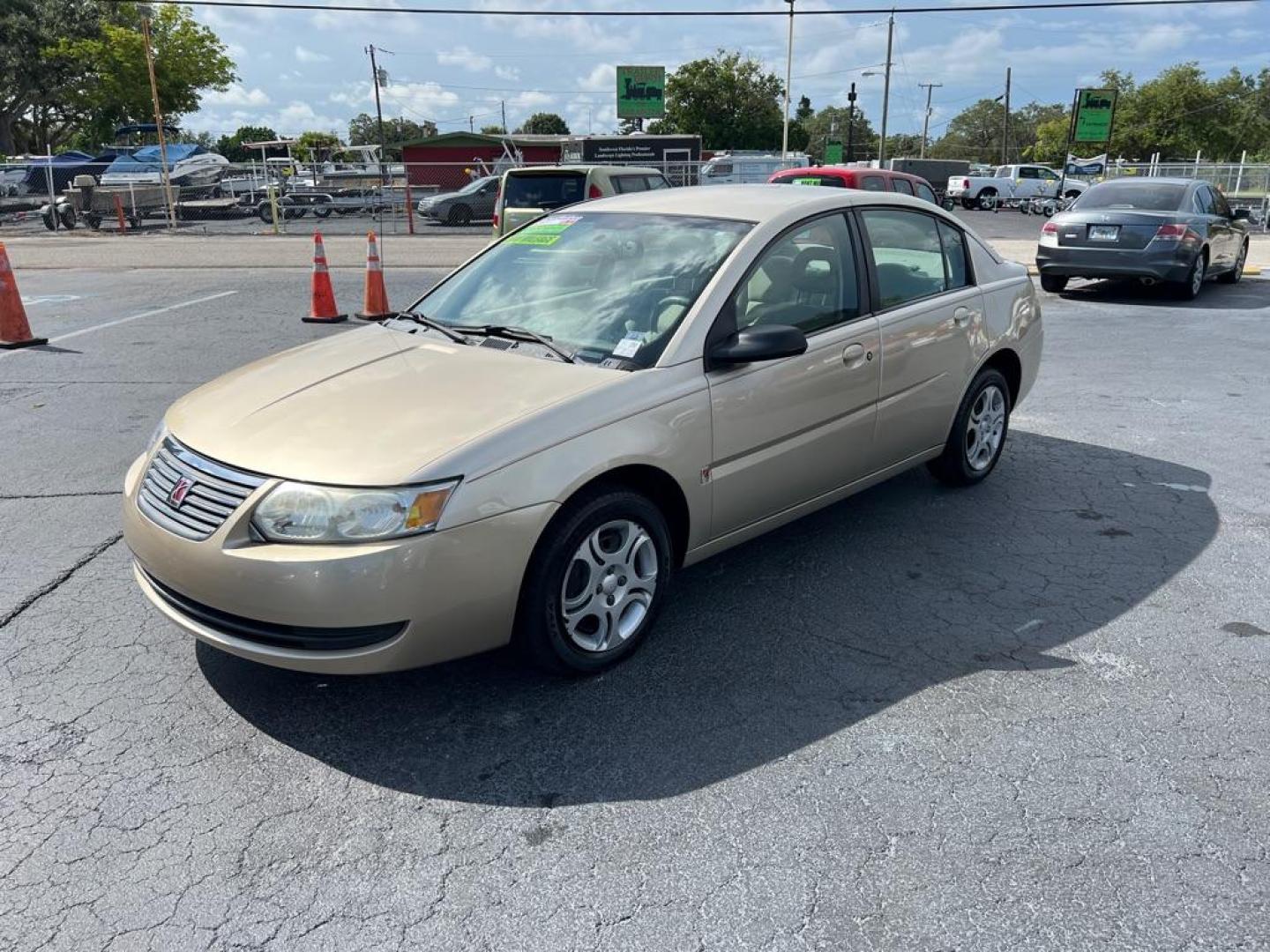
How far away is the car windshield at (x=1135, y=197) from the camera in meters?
12.4

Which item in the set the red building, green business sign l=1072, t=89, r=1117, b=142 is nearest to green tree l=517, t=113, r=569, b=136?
the red building

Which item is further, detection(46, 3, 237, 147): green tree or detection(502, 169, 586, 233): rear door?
detection(46, 3, 237, 147): green tree

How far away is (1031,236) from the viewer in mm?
25547

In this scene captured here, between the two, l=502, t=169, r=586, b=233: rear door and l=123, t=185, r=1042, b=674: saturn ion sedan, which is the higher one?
l=502, t=169, r=586, b=233: rear door

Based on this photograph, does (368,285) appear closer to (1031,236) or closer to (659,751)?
(659,751)

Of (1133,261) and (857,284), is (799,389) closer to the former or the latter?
(857,284)

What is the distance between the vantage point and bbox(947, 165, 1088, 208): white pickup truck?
40.3 m

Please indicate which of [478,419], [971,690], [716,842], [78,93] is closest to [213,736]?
[478,419]

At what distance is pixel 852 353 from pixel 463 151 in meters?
61.2

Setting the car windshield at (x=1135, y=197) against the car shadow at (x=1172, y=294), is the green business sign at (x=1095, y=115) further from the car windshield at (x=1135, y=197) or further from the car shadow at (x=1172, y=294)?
the car windshield at (x=1135, y=197)

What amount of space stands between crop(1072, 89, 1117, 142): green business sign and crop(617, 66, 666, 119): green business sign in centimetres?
3100

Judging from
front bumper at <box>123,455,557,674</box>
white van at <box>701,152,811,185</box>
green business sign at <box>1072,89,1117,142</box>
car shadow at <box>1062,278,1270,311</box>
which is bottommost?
car shadow at <box>1062,278,1270,311</box>

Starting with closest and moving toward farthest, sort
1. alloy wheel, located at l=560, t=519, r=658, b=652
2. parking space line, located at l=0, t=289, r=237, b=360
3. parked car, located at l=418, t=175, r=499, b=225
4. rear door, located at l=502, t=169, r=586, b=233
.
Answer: alloy wheel, located at l=560, t=519, r=658, b=652
parking space line, located at l=0, t=289, r=237, b=360
rear door, located at l=502, t=169, r=586, b=233
parked car, located at l=418, t=175, r=499, b=225

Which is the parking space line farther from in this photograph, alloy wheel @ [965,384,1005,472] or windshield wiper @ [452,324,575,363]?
alloy wheel @ [965,384,1005,472]
